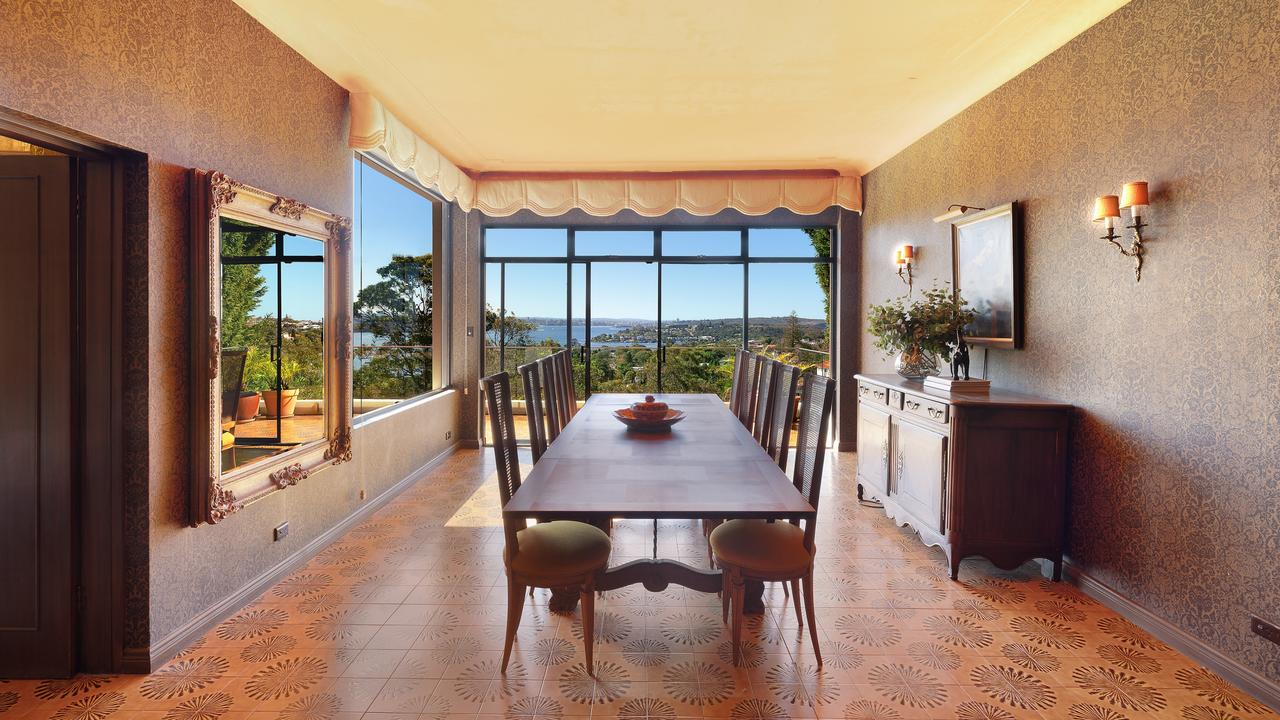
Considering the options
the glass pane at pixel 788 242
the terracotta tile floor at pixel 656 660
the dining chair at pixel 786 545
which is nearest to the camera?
the terracotta tile floor at pixel 656 660

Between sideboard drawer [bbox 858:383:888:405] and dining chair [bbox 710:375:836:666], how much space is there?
5.24 ft

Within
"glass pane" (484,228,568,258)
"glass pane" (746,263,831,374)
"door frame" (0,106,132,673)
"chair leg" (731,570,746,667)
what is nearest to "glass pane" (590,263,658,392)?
"glass pane" (484,228,568,258)

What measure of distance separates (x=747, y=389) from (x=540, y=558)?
233cm

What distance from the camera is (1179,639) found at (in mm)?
2463

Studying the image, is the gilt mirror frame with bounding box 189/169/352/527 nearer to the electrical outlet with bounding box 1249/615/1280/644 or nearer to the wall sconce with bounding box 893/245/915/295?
the electrical outlet with bounding box 1249/615/1280/644

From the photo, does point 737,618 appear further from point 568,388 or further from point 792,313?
point 792,313

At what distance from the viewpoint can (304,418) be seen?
334 centimetres

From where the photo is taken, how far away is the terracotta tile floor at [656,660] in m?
2.08

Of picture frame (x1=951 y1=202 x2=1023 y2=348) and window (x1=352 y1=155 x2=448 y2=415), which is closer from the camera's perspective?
picture frame (x1=951 y1=202 x2=1023 y2=348)

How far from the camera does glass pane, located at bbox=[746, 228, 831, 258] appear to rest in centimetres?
630

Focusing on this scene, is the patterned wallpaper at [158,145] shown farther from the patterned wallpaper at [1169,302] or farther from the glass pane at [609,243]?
the patterned wallpaper at [1169,302]

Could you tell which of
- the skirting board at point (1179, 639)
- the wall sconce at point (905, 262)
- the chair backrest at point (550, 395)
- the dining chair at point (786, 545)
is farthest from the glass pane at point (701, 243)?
the skirting board at point (1179, 639)

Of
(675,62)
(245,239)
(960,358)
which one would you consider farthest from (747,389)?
(245,239)

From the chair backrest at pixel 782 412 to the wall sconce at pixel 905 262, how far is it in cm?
235
